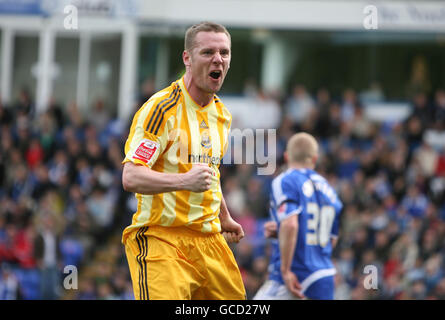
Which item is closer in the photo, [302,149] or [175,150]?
[175,150]

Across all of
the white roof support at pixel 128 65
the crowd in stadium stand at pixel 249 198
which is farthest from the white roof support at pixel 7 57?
the crowd in stadium stand at pixel 249 198

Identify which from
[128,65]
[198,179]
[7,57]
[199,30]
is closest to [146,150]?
[198,179]

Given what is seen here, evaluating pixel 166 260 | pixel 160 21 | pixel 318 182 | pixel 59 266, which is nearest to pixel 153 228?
pixel 166 260

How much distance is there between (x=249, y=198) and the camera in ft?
49.2

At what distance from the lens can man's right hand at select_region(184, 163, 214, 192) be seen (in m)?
4.57

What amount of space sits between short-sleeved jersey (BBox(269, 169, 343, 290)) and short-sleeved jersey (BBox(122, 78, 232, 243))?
5.51 feet

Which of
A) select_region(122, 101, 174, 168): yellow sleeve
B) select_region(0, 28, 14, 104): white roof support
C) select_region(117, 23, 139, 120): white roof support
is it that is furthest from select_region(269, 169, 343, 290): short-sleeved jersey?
select_region(0, 28, 14, 104): white roof support

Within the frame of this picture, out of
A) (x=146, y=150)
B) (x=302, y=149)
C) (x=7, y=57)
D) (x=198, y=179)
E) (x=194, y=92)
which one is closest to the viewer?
(x=198, y=179)

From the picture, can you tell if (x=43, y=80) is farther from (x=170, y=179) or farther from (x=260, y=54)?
(x=170, y=179)

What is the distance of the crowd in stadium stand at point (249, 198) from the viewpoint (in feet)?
42.7

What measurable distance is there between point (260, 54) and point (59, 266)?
1055 centimetres

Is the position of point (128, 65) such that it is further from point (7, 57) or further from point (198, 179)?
point (198, 179)

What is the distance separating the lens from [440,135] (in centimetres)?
1705

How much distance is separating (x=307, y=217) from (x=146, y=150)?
2467 mm
